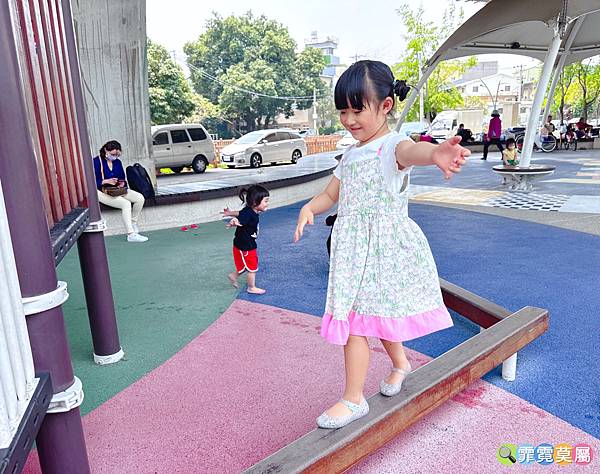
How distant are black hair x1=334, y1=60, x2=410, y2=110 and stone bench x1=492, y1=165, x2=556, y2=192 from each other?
934 cm

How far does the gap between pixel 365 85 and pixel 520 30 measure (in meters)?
16.3

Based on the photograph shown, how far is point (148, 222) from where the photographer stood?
27.8ft

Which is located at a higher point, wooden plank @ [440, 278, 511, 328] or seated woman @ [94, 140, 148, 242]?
seated woman @ [94, 140, 148, 242]

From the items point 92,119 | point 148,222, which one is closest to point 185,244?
point 148,222

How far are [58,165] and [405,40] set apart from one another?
3385 centimetres

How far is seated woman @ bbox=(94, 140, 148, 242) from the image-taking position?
7.36 meters

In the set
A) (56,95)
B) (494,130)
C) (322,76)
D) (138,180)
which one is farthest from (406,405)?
(322,76)

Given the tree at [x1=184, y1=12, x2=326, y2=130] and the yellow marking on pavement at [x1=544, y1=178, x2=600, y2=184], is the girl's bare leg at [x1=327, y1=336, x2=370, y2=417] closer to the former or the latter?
the yellow marking on pavement at [x1=544, y1=178, x2=600, y2=184]

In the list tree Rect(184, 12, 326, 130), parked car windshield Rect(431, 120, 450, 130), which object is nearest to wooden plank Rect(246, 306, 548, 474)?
parked car windshield Rect(431, 120, 450, 130)

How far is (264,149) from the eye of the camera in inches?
801

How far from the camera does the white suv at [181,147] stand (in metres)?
18.0

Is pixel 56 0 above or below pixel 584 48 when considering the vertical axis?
below

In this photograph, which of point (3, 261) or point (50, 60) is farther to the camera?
point (50, 60)

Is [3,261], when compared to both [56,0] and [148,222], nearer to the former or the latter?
[56,0]
